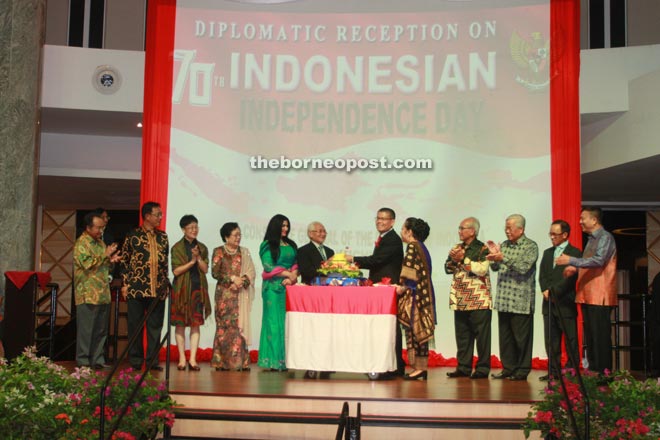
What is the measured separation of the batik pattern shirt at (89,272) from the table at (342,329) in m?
1.85

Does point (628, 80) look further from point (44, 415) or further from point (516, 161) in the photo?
point (44, 415)

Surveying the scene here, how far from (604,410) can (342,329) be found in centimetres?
220

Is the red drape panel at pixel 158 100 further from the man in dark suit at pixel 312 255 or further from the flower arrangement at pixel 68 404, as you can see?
the flower arrangement at pixel 68 404

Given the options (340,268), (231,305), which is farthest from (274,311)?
(340,268)

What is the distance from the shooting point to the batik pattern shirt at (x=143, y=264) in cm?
723

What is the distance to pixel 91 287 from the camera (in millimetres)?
7211

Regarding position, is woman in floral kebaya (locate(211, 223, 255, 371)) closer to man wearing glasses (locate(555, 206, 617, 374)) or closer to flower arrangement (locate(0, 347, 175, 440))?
flower arrangement (locate(0, 347, 175, 440))

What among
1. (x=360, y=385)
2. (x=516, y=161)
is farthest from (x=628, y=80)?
(x=360, y=385)

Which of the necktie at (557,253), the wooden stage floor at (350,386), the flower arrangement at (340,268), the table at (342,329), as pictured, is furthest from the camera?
the necktie at (557,253)

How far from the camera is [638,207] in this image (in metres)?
13.1

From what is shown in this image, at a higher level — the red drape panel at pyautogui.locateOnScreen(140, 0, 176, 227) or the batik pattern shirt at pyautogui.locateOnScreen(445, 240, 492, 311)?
the red drape panel at pyautogui.locateOnScreen(140, 0, 176, 227)

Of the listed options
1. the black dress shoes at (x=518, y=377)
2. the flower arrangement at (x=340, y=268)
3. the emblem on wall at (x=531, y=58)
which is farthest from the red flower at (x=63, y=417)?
the emblem on wall at (x=531, y=58)

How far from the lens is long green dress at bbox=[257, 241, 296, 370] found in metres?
7.41

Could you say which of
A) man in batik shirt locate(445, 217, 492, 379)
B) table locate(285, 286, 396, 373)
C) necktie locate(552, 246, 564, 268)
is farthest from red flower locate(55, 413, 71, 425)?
necktie locate(552, 246, 564, 268)
